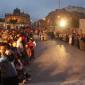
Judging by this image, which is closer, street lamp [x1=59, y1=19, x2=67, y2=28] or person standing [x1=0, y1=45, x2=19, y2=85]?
person standing [x1=0, y1=45, x2=19, y2=85]

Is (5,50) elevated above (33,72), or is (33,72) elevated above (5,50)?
(5,50)

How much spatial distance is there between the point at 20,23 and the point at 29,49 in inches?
3539

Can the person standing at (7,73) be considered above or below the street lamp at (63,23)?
above

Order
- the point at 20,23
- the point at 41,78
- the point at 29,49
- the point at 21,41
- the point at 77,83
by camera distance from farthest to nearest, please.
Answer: the point at 20,23, the point at 29,49, the point at 21,41, the point at 41,78, the point at 77,83

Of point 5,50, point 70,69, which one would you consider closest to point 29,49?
point 70,69

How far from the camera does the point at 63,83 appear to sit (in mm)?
15469

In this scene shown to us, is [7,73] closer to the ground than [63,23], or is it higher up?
higher up

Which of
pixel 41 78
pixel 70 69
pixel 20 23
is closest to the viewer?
pixel 41 78

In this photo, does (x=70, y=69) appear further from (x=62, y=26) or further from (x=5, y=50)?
(x=62, y=26)

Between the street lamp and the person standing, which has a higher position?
the person standing

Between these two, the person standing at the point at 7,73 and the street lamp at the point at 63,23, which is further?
the street lamp at the point at 63,23

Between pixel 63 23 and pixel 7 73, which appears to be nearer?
pixel 7 73

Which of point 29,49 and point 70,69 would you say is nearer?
point 70,69

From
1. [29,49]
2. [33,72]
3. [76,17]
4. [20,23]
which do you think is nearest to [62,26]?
[76,17]
